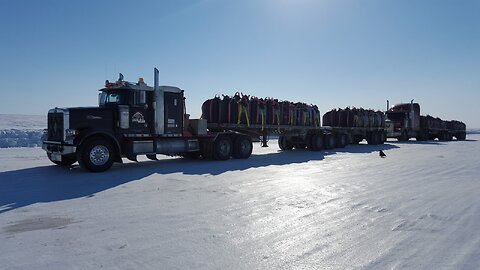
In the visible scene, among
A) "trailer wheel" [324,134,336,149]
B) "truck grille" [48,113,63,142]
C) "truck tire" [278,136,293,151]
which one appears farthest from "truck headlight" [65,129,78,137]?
"trailer wheel" [324,134,336,149]

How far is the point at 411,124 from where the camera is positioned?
34.7 metres

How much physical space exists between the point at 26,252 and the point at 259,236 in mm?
2698

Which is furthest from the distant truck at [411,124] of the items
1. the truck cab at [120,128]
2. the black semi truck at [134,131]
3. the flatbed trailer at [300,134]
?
the truck cab at [120,128]

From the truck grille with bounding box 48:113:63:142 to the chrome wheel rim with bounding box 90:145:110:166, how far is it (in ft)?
3.42

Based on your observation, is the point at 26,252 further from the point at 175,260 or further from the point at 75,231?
the point at 175,260

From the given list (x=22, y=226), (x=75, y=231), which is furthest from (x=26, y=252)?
(x=22, y=226)

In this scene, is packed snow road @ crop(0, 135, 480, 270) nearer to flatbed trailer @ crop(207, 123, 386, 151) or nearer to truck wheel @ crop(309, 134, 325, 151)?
flatbed trailer @ crop(207, 123, 386, 151)

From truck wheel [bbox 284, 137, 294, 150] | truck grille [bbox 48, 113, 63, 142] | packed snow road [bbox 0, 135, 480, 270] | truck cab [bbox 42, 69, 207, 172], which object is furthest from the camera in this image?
truck wheel [bbox 284, 137, 294, 150]

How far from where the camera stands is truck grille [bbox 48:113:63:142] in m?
11.5

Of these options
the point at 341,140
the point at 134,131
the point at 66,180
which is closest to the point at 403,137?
the point at 341,140

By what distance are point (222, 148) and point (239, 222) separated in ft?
31.6

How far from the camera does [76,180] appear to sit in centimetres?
970

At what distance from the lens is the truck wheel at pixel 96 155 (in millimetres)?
11188

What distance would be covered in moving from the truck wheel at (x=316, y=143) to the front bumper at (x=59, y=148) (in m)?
13.1
